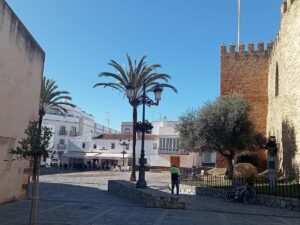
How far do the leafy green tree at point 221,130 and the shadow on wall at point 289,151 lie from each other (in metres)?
2.29

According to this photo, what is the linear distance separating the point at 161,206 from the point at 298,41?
1282 centimetres

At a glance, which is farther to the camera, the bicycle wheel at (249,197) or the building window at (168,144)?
the building window at (168,144)

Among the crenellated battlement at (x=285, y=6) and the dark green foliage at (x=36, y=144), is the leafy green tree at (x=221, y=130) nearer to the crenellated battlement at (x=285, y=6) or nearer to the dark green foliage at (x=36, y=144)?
the crenellated battlement at (x=285, y=6)

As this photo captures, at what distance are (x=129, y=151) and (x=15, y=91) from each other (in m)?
45.5

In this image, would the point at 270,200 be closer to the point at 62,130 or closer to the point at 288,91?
the point at 288,91

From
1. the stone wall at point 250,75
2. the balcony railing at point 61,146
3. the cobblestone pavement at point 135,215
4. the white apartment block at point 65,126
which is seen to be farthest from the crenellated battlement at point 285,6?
the balcony railing at point 61,146

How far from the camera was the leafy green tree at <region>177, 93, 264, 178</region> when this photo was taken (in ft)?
77.8

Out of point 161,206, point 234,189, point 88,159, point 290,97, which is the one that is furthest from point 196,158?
point 161,206

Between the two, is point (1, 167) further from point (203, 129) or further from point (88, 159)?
point (88, 159)

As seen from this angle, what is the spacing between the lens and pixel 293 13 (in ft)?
70.6

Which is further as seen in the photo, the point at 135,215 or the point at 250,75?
the point at 250,75

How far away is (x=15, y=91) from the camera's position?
12336mm

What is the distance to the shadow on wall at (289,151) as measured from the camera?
20266 millimetres

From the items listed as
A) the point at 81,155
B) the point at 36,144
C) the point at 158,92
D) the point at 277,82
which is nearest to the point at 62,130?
the point at 81,155
